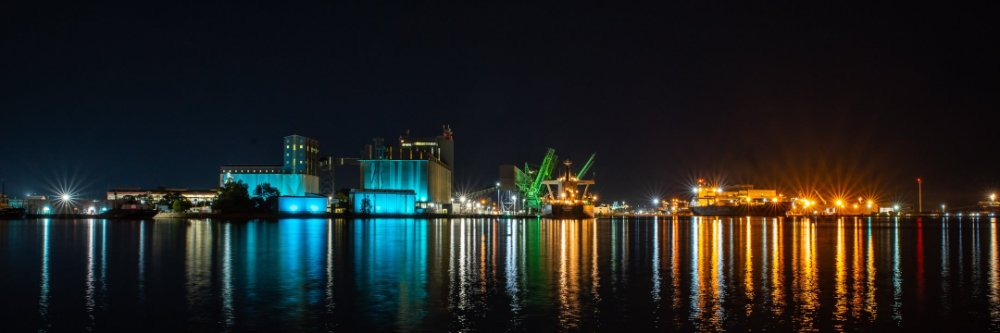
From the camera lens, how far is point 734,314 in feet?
48.2

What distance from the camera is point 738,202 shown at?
168750 mm

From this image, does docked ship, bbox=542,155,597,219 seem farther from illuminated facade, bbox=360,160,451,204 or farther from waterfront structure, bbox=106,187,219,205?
waterfront structure, bbox=106,187,219,205

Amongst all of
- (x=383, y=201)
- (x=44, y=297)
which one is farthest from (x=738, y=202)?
(x=44, y=297)

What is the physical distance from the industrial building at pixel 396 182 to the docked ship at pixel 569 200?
1914 centimetres

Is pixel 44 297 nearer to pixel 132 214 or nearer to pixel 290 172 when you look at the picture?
pixel 132 214

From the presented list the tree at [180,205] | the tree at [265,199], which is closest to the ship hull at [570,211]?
the tree at [265,199]

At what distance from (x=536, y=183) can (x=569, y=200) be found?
467 inches

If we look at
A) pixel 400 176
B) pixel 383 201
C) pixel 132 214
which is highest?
pixel 400 176

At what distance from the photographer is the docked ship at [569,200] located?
128250 mm

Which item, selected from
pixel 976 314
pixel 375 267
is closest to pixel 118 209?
pixel 375 267

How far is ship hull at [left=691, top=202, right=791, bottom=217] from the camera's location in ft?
534

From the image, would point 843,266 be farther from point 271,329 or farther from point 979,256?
point 271,329

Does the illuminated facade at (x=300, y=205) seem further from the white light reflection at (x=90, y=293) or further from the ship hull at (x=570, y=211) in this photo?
the white light reflection at (x=90, y=293)

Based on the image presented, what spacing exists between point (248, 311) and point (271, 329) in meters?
2.11
